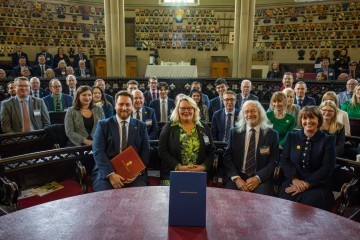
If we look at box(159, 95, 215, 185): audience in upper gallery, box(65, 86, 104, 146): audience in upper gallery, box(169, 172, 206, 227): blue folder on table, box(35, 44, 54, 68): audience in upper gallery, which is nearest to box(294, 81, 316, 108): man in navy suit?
box(159, 95, 215, 185): audience in upper gallery

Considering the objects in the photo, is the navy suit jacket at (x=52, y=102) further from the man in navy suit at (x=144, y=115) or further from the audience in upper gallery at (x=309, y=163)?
the audience in upper gallery at (x=309, y=163)

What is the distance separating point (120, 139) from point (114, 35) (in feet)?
22.1

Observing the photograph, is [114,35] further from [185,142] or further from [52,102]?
[185,142]

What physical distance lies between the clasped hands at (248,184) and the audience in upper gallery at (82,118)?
1835 mm

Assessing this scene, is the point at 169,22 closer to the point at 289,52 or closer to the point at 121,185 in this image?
the point at 289,52

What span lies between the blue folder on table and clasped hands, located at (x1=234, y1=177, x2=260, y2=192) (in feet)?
4.50

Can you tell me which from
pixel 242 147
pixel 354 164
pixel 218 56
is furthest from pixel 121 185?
pixel 218 56

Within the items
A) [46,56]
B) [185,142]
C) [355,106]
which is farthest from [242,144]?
[46,56]

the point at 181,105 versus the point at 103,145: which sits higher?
the point at 181,105

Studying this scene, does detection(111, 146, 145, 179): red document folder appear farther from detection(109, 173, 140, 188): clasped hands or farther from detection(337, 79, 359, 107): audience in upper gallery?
detection(337, 79, 359, 107): audience in upper gallery

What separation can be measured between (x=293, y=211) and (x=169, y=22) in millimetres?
13536

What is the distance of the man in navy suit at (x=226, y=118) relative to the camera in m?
4.53

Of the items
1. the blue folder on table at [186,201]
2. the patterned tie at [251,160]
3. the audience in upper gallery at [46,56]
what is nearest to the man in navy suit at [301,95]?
the patterned tie at [251,160]

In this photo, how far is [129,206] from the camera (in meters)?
2.09
